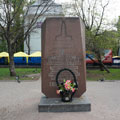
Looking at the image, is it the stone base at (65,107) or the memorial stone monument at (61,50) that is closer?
the stone base at (65,107)

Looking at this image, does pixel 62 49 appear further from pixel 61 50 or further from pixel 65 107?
pixel 65 107

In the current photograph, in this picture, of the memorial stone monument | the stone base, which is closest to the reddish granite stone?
the memorial stone monument

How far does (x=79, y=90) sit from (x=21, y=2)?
1142 centimetres

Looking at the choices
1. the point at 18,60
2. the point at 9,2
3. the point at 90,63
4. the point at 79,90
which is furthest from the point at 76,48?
the point at 18,60

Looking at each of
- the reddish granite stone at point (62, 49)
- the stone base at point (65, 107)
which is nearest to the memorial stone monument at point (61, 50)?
the reddish granite stone at point (62, 49)

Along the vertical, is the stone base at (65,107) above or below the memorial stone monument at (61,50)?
below

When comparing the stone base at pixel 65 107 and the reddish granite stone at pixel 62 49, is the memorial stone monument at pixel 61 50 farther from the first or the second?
the stone base at pixel 65 107

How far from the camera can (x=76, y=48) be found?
6730 mm

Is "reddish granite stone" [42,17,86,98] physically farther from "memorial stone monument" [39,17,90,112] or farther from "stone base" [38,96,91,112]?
"stone base" [38,96,91,112]

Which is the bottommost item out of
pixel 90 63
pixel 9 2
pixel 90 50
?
pixel 90 63

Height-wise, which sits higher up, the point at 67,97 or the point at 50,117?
the point at 67,97

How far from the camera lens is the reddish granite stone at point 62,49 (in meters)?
6.73

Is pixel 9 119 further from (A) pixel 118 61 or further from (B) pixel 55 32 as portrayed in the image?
(A) pixel 118 61

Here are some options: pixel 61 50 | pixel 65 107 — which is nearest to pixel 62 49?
pixel 61 50
